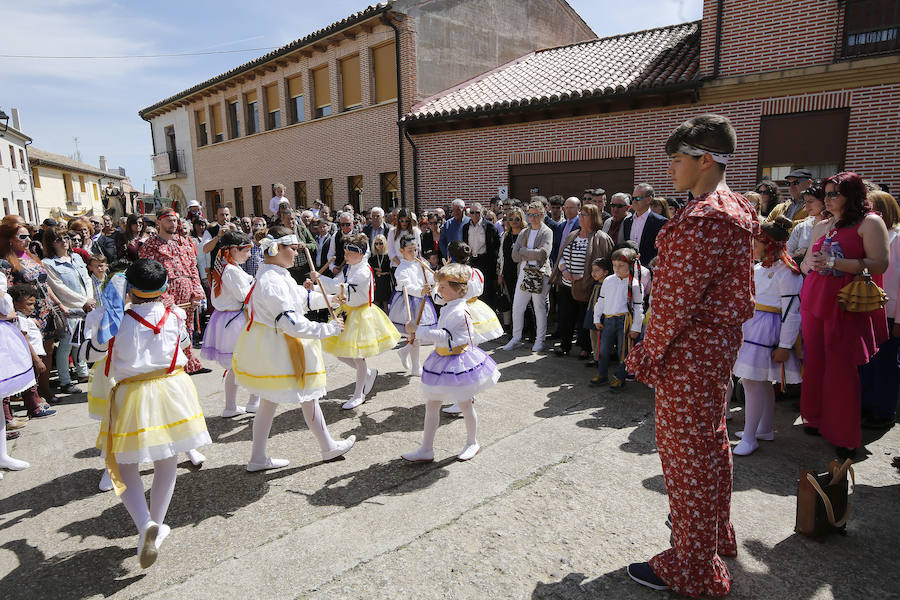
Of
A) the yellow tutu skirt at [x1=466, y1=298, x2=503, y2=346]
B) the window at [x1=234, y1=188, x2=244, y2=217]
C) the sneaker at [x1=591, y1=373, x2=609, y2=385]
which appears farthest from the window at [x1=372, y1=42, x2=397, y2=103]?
the sneaker at [x1=591, y1=373, x2=609, y2=385]

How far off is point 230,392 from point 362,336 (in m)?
1.39

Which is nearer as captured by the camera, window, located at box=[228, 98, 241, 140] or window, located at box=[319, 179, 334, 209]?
window, located at box=[319, 179, 334, 209]

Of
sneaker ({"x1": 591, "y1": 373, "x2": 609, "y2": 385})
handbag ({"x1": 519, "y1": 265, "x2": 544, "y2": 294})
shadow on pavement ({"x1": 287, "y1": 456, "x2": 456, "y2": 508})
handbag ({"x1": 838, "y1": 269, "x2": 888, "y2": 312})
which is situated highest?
handbag ({"x1": 838, "y1": 269, "x2": 888, "y2": 312})

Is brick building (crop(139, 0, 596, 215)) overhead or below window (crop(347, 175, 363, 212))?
overhead

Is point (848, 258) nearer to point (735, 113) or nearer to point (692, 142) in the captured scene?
point (692, 142)

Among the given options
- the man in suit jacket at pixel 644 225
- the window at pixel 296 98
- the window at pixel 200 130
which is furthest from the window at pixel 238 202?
the man in suit jacket at pixel 644 225

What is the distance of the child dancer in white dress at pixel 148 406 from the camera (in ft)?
9.73

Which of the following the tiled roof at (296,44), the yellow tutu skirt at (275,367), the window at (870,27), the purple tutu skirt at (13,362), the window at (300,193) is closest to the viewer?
the yellow tutu skirt at (275,367)

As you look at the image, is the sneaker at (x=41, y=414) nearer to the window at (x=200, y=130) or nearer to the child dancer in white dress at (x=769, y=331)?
the child dancer in white dress at (x=769, y=331)

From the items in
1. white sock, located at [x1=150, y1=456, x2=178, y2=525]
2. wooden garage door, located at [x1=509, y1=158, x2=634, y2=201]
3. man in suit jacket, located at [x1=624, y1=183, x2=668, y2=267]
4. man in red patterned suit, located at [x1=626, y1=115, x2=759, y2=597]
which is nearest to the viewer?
man in red patterned suit, located at [x1=626, y1=115, x2=759, y2=597]

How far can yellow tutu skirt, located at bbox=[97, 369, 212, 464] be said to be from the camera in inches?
116

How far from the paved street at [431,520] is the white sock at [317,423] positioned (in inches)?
7.8

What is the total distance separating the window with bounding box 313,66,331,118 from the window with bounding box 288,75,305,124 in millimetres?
874

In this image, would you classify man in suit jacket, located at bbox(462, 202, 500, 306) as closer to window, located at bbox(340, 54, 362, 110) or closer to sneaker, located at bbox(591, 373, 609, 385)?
sneaker, located at bbox(591, 373, 609, 385)
